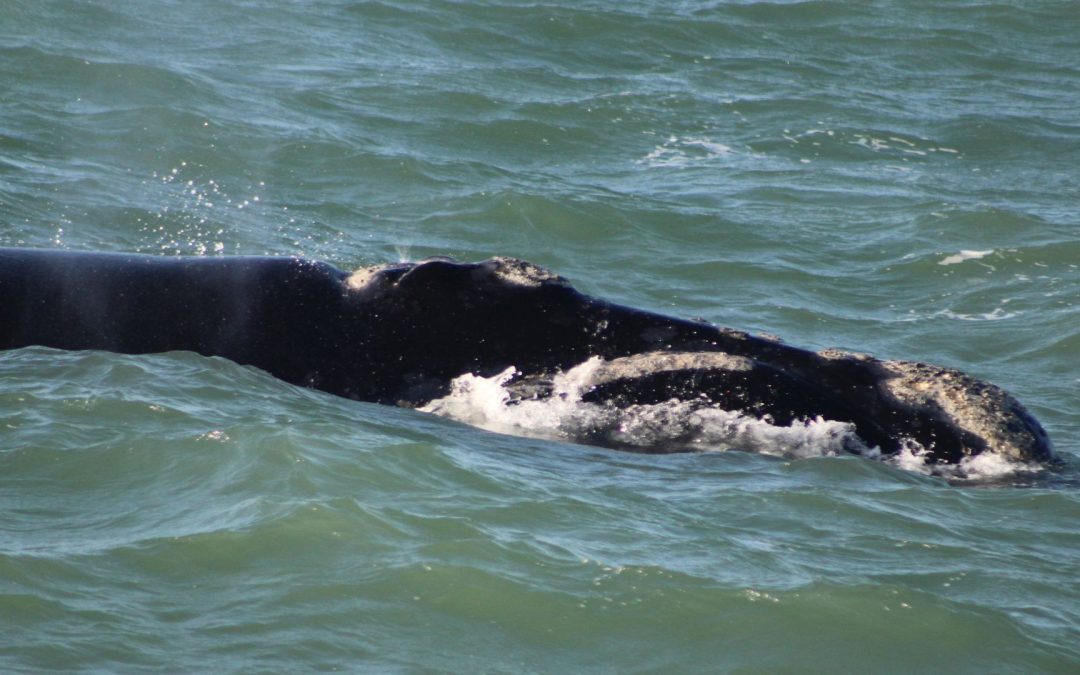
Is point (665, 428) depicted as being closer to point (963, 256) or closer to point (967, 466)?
point (967, 466)

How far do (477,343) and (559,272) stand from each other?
471cm

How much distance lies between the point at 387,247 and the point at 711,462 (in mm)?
5374

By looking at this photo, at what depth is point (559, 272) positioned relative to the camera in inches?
472

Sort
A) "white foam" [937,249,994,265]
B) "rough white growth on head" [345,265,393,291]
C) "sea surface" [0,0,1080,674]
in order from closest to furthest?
"sea surface" [0,0,1080,674]
"rough white growth on head" [345,265,393,291]
"white foam" [937,249,994,265]

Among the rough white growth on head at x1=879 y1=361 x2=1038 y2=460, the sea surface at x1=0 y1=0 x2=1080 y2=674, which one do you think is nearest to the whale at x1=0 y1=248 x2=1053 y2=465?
the rough white growth on head at x1=879 y1=361 x2=1038 y2=460

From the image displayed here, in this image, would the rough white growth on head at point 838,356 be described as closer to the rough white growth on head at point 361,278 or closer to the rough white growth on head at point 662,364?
the rough white growth on head at point 662,364

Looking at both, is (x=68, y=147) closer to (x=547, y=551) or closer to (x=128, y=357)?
(x=128, y=357)

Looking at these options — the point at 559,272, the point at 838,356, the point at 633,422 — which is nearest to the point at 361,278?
the point at 633,422

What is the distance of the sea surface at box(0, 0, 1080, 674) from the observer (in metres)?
5.37

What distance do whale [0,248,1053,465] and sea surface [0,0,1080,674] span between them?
0.57 ft

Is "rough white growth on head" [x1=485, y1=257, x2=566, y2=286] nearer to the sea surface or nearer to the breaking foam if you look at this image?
the breaking foam

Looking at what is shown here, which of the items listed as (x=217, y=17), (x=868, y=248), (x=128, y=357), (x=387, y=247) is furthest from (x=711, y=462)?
(x=217, y=17)

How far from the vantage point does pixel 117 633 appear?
16.3 ft

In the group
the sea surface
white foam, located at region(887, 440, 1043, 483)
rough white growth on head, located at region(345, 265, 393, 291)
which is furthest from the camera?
rough white growth on head, located at region(345, 265, 393, 291)
